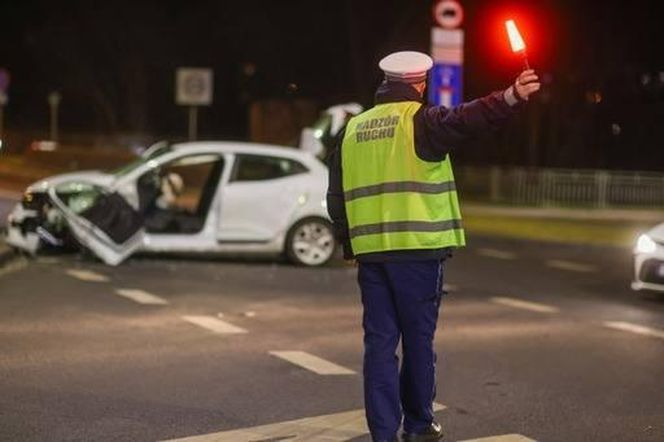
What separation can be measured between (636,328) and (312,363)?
134 inches

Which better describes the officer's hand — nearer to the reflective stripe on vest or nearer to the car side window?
the reflective stripe on vest

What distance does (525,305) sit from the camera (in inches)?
446

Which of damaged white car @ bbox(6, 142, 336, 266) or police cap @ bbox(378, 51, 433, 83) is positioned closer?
police cap @ bbox(378, 51, 433, 83)

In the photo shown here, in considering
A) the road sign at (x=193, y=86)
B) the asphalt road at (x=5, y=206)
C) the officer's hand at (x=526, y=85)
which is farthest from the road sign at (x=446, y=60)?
the officer's hand at (x=526, y=85)

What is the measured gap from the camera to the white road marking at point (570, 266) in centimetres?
1478

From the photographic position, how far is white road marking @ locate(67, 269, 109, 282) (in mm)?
12203

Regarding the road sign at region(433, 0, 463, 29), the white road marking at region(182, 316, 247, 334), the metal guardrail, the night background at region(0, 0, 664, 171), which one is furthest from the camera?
the night background at region(0, 0, 664, 171)

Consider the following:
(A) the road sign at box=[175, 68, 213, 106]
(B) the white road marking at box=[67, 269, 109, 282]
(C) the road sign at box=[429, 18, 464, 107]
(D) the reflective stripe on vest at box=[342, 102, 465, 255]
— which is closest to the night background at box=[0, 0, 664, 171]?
(C) the road sign at box=[429, 18, 464, 107]

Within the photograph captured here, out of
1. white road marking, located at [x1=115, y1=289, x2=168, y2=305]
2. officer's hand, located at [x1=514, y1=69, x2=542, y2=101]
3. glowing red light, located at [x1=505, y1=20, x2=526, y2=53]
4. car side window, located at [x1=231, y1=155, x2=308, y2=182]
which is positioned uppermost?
glowing red light, located at [x1=505, y1=20, x2=526, y2=53]

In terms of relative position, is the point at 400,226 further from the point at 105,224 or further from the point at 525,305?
the point at 105,224

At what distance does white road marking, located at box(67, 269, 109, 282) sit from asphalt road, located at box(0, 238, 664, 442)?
0.07 feet

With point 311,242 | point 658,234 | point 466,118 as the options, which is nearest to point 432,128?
point 466,118

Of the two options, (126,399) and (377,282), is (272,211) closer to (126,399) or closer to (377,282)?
(126,399)

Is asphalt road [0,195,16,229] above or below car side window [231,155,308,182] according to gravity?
below
